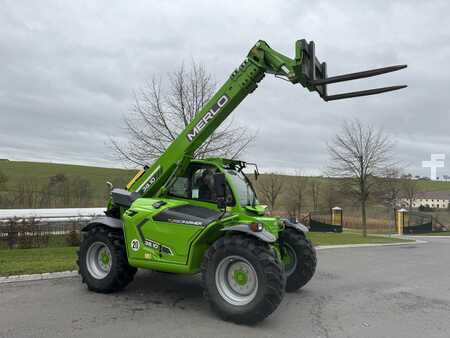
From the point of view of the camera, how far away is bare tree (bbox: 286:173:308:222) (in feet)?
137

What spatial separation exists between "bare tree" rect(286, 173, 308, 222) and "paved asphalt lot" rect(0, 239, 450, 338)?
3325 centimetres

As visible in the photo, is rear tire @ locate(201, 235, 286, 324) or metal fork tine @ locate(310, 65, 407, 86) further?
metal fork tine @ locate(310, 65, 407, 86)

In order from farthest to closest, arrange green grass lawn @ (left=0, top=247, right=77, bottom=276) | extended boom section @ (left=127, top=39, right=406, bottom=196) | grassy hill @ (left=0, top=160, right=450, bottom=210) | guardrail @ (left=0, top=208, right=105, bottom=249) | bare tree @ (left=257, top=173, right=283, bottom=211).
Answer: bare tree @ (left=257, top=173, right=283, bottom=211)
grassy hill @ (left=0, top=160, right=450, bottom=210)
guardrail @ (left=0, top=208, right=105, bottom=249)
green grass lawn @ (left=0, top=247, right=77, bottom=276)
extended boom section @ (left=127, top=39, right=406, bottom=196)

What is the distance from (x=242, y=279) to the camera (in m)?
5.62

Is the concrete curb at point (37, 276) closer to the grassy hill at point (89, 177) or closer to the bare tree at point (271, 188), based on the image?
the grassy hill at point (89, 177)

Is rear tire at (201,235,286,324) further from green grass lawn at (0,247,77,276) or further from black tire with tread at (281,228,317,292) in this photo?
green grass lawn at (0,247,77,276)

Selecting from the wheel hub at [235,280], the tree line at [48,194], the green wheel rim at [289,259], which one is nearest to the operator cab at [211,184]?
the wheel hub at [235,280]

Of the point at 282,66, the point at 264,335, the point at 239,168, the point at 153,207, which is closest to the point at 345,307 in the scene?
the point at 264,335

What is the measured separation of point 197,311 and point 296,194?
38.5 metres

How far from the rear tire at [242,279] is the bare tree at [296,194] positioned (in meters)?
35.8

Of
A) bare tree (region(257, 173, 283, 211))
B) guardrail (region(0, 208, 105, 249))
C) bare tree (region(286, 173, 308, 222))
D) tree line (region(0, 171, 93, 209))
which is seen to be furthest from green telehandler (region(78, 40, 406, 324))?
bare tree (region(286, 173, 308, 222))

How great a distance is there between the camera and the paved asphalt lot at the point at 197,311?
505 cm

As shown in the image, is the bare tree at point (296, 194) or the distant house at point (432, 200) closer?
the bare tree at point (296, 194)

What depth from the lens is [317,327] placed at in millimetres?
5305
